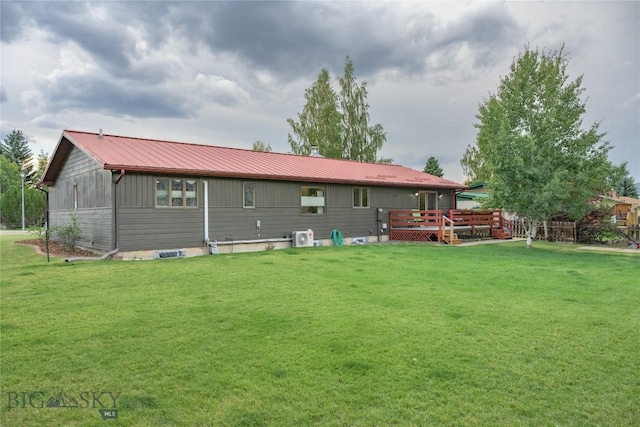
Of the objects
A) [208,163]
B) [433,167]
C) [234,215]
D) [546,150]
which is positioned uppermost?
[433,167]

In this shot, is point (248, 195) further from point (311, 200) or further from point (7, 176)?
point (7, 176)

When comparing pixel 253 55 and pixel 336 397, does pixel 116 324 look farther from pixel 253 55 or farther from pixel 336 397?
pixel 253 55

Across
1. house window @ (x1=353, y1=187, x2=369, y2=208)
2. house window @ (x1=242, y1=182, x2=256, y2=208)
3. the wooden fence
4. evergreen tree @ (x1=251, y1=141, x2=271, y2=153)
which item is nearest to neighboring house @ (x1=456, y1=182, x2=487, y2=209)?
the wooden fence

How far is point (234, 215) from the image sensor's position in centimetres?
1327

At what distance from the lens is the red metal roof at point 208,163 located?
11.6 metres

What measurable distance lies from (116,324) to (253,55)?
46.8 ft

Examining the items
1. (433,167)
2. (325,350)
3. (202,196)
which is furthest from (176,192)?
(433,167)

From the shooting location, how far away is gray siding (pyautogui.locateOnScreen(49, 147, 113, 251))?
11.5 m

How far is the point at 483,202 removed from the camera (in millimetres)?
16047

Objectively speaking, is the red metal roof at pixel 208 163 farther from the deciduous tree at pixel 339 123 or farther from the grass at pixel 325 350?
the deciduous tree at pixel 339 123

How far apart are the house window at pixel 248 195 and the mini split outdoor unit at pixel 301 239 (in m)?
1.97

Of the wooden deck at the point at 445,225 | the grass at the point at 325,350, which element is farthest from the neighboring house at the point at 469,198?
the grass at the point at 325,350

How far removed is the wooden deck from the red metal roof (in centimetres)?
169

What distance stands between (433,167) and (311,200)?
33.1 meters
